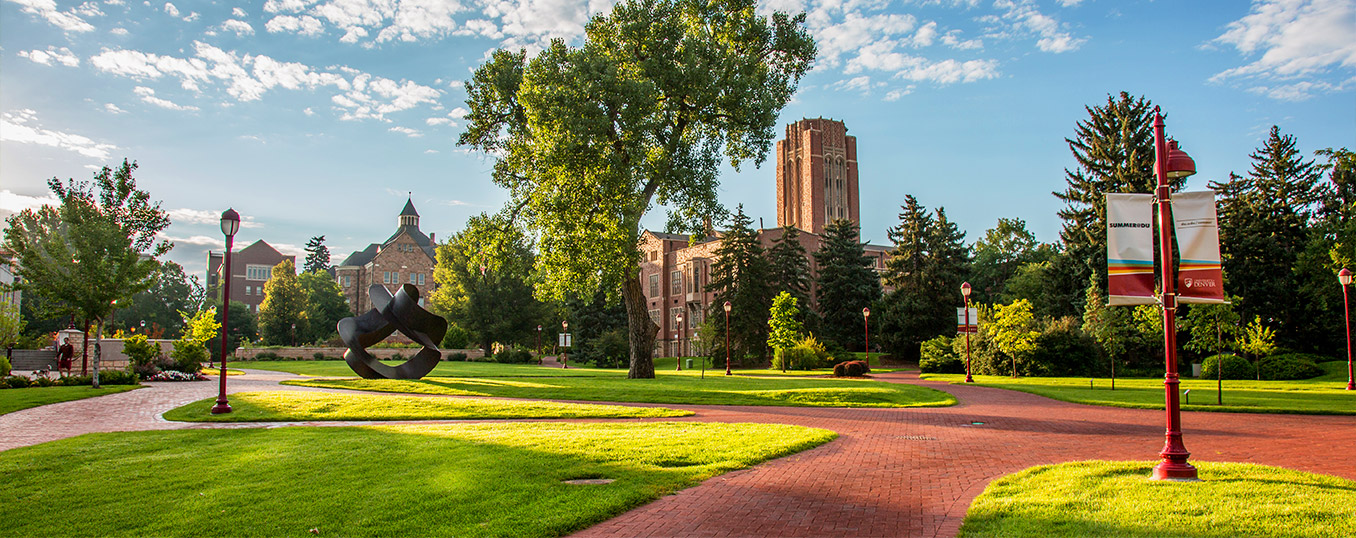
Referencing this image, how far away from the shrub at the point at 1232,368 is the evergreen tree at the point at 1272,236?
11.5 metres

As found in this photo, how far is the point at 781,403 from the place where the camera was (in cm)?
1977

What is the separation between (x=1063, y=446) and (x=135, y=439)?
14.1 metres

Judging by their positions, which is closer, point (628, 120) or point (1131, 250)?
point (1131, 250)

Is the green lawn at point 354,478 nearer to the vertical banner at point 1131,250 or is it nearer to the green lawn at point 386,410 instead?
the green lawn at point 386,410

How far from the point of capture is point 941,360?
139 ft

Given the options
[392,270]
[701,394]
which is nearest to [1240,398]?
[701,394]

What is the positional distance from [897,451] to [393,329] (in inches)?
801

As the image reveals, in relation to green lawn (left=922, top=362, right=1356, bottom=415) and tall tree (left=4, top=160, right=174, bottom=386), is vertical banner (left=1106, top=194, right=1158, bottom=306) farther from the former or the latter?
tall tree (left=4, top=160, right=174, bottom=386)

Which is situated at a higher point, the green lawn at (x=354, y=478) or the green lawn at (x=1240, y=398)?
the green lawn at (x=354, y=478)

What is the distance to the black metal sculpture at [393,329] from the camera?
26.2m

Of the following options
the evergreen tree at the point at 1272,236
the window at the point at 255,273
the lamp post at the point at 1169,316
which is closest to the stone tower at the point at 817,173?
the evergreen tree at the point at 1272,236

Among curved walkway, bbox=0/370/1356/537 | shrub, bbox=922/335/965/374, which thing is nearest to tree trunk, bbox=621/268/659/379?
curved walkway, bbox=0/370/1356/537

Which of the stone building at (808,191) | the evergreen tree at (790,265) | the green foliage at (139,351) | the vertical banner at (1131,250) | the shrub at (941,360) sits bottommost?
the shrub at (941,360)

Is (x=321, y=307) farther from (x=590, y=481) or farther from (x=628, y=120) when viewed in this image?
(x=590, y=481)
